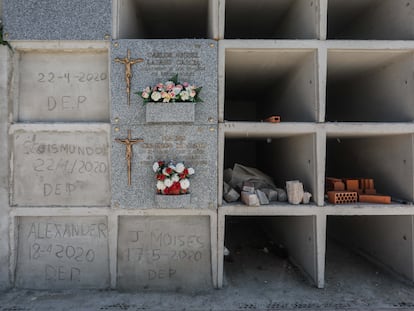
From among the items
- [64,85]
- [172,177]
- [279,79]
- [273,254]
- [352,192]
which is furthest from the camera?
[279,79]

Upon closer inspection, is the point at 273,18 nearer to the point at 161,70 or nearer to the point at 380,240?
the point at 161,70

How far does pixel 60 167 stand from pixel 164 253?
1.58 m

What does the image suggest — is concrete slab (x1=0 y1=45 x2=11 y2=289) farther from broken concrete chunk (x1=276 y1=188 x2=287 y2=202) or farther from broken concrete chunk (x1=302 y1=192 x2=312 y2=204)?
broken concrete chunk (x1=302 y1=192 x2=312 y2=204)

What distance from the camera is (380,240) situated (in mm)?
3490

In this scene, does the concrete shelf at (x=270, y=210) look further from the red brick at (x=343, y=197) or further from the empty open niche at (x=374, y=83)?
the empty open niche at (x=374, y=83)

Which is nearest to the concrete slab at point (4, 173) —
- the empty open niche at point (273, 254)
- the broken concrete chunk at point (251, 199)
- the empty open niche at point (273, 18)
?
the empty open niche at point (273, 254)

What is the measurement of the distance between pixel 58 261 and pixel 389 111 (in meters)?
4.54

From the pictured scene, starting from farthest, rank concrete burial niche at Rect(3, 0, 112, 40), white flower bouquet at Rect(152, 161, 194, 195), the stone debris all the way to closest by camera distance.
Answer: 1. the stone debris
2. concrete burial niche at Rect(3, 0, 112, 40)
3. white flower bouquet at Rect(152, 161, 194, 195)

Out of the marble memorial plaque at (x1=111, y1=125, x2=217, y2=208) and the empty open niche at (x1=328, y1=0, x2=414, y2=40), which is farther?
the empty open niche at (x1=328, y1=0, x2=414, y2=40)

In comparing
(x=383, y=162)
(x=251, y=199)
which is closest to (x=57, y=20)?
(x=251, y=199)

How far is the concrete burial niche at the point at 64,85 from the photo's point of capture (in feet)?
9.78

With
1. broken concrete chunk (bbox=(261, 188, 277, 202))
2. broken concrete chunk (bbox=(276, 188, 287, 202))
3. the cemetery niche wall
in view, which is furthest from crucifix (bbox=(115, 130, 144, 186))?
broken concrete chunk (bbox=(276, 188, 287, 202))

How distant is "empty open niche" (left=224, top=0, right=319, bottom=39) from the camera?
122 inches

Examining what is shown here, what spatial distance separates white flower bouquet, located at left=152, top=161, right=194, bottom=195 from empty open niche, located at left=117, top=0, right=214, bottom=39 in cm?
161
